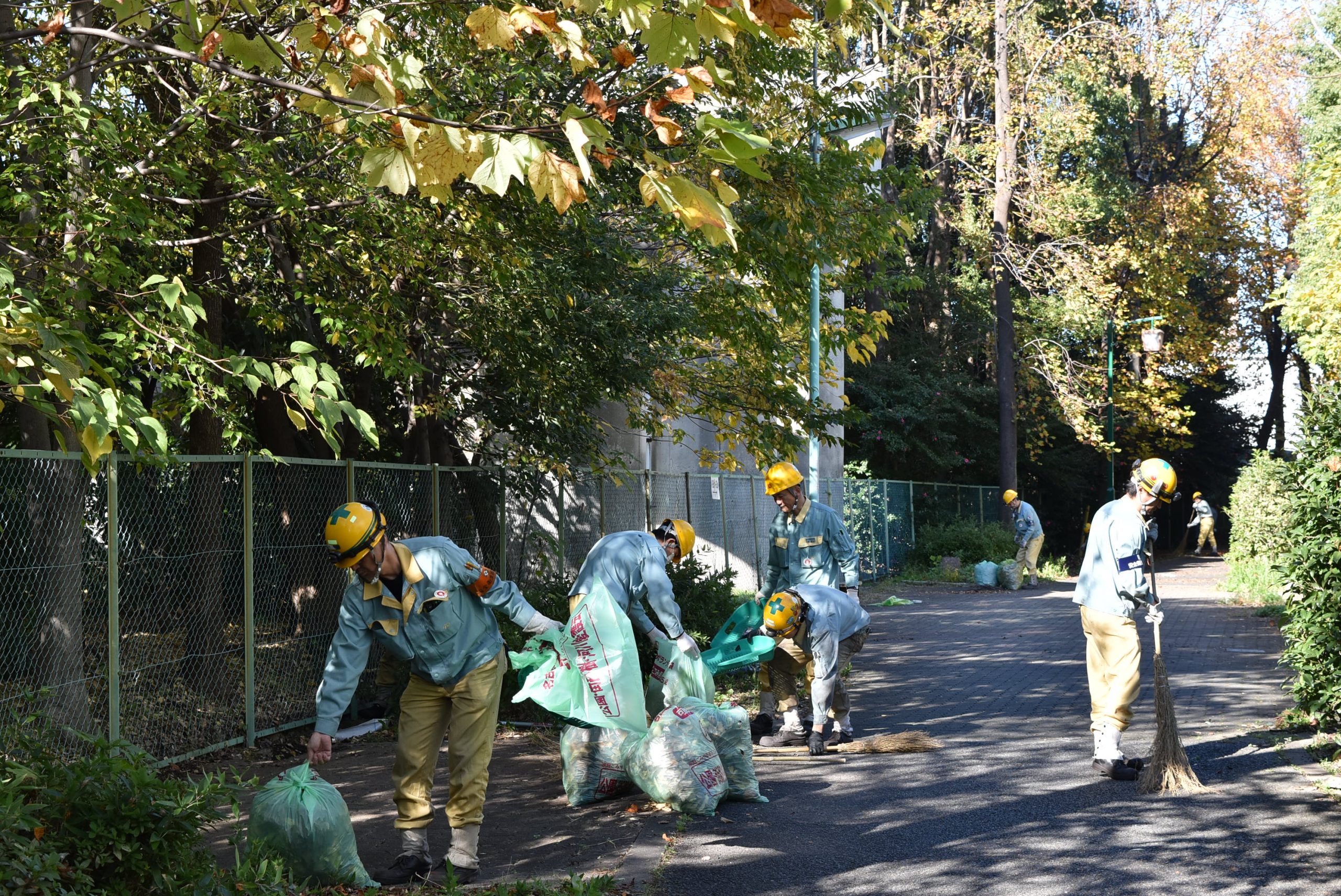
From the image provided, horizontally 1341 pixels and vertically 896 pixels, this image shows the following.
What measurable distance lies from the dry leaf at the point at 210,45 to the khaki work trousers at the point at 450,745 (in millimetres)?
2791

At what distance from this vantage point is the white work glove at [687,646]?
7230mm

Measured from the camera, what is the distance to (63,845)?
405 cm

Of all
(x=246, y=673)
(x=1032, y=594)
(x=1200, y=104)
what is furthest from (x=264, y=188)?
(x=1200, y=104)

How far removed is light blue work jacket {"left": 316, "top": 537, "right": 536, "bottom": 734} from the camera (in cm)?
544

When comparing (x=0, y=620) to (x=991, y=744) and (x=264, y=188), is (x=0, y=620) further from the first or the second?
(x=991, y=744)

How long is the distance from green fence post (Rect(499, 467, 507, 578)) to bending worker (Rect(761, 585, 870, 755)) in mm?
3653

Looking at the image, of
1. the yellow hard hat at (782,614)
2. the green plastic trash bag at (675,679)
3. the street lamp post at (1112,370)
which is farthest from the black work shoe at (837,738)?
the street lamp post at (1112,370)

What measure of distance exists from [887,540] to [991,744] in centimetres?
1855

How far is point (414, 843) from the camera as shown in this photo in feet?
18.2

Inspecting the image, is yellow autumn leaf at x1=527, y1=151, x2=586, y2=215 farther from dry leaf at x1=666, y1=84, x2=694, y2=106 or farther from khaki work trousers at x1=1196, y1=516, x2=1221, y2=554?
khaki work trousers at x1=1196, y1=516, x2=1221, y2=554

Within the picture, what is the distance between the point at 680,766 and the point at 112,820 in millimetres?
3135

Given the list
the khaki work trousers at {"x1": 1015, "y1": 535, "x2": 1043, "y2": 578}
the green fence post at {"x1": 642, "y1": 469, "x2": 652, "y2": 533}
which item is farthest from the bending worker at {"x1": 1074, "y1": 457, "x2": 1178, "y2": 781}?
the khaki work trousers at {"x1": 1015, "y1": 535, "x2": 1043, "y2": 578}

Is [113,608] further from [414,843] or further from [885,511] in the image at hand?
[885,511]

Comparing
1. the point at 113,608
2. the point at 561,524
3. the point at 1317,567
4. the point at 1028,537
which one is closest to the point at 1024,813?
the point at 1317,567
